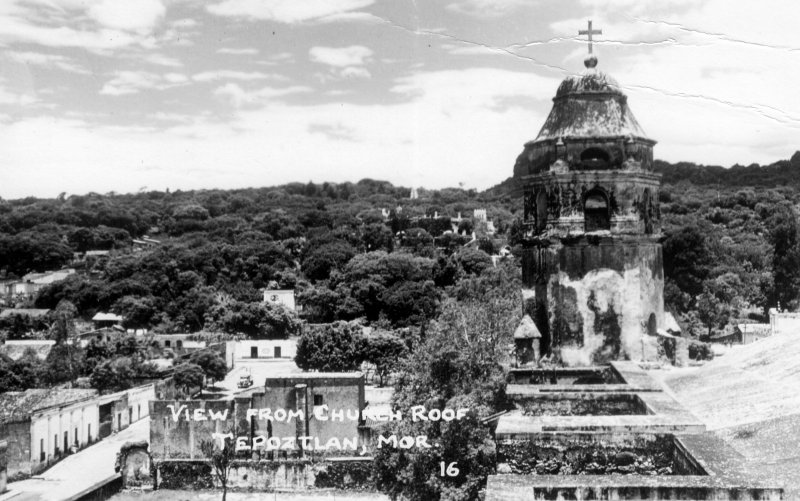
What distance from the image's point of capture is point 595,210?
623 inches

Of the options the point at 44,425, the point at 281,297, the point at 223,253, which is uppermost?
the point at 223,253

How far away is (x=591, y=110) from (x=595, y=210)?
2099 mm

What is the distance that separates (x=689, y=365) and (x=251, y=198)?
126430 mm

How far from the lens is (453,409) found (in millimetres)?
13836

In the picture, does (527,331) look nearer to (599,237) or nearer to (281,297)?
(599,237)

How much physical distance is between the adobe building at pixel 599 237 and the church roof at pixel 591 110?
2cm

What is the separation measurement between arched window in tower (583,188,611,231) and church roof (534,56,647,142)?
3.94ft

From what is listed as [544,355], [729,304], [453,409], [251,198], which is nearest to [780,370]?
[544,355]

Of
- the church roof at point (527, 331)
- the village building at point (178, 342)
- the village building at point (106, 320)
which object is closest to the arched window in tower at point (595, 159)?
the church roof at point (527, 331)

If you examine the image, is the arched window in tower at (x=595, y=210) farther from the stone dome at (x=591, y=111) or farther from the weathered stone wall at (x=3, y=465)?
the weathered stone wall at (x=3, y=465)

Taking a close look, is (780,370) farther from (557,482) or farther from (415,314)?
(415,314)

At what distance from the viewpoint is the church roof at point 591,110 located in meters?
15.7

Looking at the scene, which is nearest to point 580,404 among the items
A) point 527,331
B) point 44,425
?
point 527,331

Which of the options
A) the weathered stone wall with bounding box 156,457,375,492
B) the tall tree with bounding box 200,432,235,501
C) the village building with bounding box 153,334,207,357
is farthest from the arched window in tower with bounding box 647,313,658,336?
the village building with bounding box 153,334,207,357
